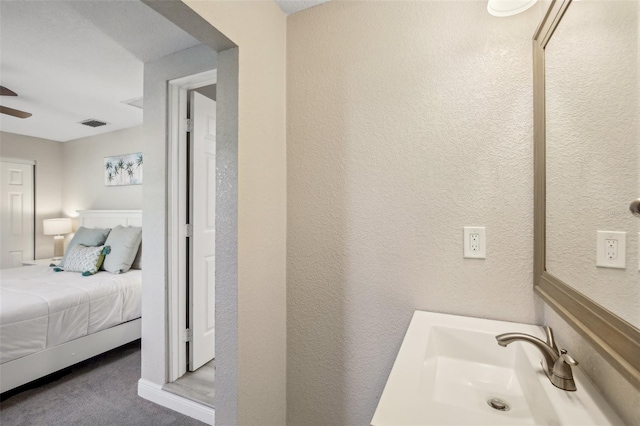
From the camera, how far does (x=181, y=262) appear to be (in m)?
2.09

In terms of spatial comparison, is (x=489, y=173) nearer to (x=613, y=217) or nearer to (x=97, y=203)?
(x=613, y=217)

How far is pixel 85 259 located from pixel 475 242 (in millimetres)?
3603

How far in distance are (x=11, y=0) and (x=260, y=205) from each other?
1788 millimetres

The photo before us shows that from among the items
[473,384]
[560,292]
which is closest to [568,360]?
[560,292]

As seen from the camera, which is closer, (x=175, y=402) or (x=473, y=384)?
(x=473, y=384)

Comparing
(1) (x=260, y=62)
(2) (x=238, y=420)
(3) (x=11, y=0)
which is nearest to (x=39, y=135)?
(3) (x=11, y=0)

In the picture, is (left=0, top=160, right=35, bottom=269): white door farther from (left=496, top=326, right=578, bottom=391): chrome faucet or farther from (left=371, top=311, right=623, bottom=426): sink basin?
(left=496, top=326, right=578, bottom=391): chrome faucet

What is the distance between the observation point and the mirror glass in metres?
0.60

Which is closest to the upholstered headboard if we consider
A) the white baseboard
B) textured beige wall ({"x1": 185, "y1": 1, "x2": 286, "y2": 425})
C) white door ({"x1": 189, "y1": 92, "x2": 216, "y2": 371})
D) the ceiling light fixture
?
white door ({"x1": 189, "y1": 92, "x2": 216, "y2": 371})

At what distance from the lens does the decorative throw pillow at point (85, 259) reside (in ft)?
9.81

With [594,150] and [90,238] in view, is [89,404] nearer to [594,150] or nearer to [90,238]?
[90,238]

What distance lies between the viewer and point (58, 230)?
4.22 metres

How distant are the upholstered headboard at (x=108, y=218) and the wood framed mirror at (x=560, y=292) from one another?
156 inches

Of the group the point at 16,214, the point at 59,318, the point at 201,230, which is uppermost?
the point at 16,214
